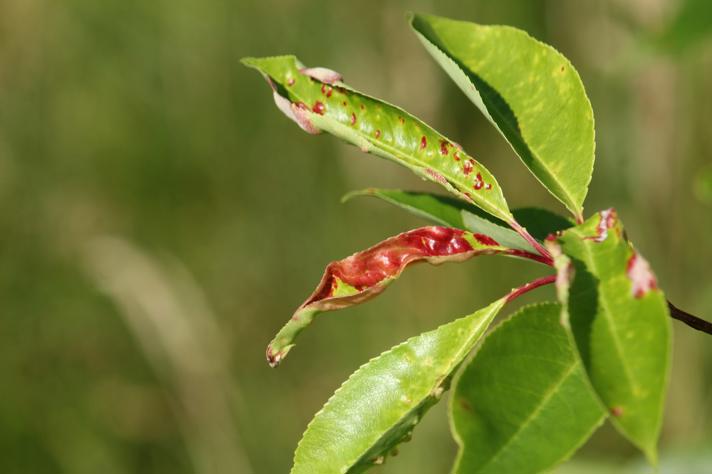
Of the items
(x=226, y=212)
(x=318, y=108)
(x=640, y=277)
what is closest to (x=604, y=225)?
(x=640, y=277)

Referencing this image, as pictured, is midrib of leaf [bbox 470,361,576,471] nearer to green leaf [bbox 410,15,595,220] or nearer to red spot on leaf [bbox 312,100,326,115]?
green leaf [bbox 410,15,595,220]

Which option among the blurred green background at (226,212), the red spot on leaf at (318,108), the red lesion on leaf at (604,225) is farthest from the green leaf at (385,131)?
the blurred green background at (226,212)

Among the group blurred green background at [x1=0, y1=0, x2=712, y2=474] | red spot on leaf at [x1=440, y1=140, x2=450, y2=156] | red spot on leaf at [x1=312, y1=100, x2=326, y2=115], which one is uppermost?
red spot on leaf at [x1=312, y1=100, x2=326, y2=115]

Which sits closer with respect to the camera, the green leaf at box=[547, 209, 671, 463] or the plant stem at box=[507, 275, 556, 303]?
the green leaf at box=[547, 209, 671, 463]

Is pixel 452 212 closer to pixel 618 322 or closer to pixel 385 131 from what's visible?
pixel 385 131

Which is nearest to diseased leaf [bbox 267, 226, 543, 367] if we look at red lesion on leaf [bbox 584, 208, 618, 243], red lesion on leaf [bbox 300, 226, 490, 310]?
red lesion on leaf [bbox 300, 226, 490, 310]

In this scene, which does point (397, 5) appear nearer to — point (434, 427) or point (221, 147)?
point (221, 147)
